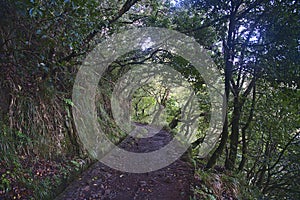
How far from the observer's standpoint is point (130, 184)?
4.03 metres

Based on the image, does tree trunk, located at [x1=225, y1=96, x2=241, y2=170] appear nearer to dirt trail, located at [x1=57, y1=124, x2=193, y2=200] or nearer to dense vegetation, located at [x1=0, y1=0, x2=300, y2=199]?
dense vegetation, located at [x1=0, y1=0, x2=300, y2=199]

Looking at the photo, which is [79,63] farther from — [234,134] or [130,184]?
[234,134]

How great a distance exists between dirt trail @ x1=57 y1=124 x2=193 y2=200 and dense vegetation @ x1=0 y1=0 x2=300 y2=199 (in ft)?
0.77

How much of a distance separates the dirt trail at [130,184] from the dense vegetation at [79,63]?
0.77ft

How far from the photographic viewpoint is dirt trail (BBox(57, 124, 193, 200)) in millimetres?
3551

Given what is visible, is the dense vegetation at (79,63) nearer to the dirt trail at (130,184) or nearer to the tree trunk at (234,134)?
the tree trunk at (234,134)

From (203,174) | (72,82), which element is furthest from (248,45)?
(72,82)

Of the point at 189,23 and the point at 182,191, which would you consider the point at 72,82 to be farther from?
the point at 182,191

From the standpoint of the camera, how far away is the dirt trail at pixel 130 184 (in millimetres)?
3551

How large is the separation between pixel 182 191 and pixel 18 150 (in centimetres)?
266

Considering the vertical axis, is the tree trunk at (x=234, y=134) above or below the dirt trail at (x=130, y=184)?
above

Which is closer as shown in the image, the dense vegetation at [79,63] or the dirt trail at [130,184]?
the dense vegetation at [79,63]

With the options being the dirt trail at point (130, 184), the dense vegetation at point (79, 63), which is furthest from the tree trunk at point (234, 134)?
the dirt trail at point (130, 184)

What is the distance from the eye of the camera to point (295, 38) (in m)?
3.56
